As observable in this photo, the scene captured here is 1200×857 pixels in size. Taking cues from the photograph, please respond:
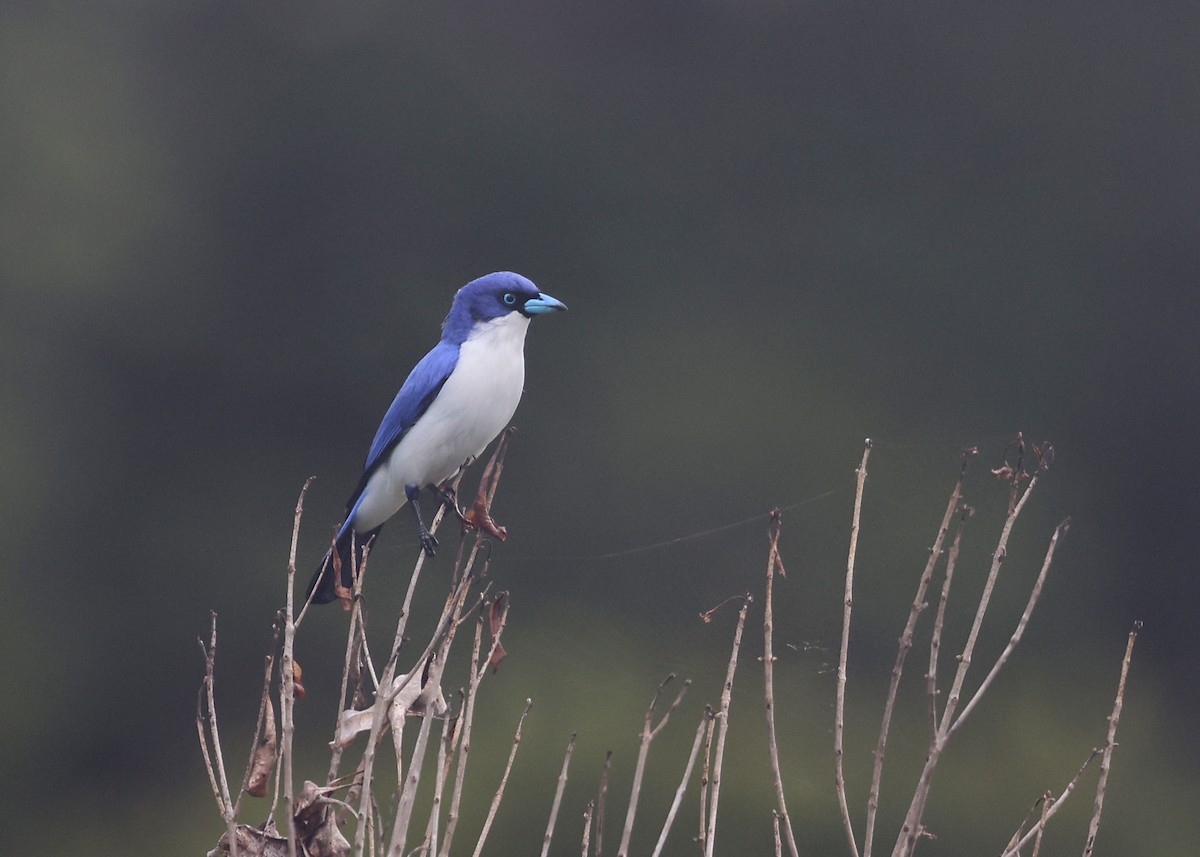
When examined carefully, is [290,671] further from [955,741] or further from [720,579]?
[955,741]

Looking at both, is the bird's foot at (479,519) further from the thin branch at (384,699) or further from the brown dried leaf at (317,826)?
the brown dried leaf at (317,826)

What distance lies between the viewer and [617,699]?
28.9 feet

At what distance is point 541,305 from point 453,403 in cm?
38

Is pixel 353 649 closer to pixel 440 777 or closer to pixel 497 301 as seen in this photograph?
pixel 440 777

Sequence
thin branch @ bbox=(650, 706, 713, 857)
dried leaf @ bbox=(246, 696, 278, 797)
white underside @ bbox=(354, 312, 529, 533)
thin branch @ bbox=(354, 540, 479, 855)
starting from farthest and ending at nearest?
1. white underside @ bbox=(354, 312, 529, 533)
2. dried leaf @ bbox=(246, 696, 278, 797)
3. thin branch @ bbox=(650, 706, 713, 857)
4. thin branch @ bbox=(354, 540, 479, 855)

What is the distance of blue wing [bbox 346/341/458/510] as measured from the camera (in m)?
4.09

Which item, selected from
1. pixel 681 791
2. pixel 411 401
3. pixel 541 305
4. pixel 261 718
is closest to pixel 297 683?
pixel 261 718

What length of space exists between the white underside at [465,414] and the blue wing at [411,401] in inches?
1.0

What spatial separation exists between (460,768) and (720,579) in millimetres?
5629

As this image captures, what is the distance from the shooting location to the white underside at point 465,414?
3.93 metres

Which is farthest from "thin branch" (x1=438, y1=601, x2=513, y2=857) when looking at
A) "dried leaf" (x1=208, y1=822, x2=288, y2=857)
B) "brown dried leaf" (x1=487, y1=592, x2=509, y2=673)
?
"dried leaf" (x1=208, y1=822, x2=288, y2=857)

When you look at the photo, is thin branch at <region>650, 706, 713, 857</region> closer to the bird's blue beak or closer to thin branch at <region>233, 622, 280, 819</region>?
thin branch at <region>233, 622, 280, 819</region>

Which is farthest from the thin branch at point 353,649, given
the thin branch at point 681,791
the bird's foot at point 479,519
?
the thin branch at point 681,791

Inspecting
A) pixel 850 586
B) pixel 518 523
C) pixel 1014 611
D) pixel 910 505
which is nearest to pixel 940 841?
pixel 1014 611
